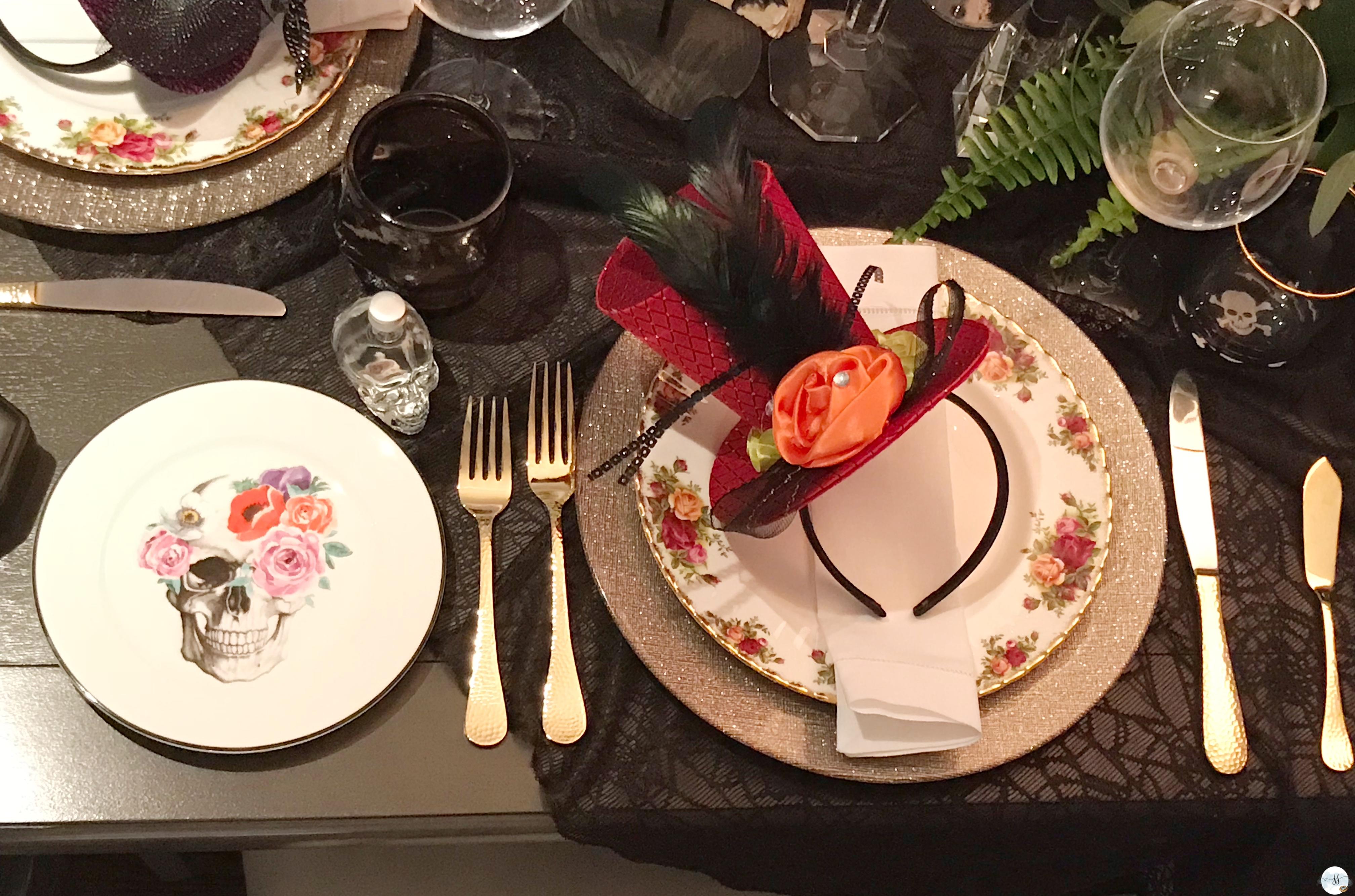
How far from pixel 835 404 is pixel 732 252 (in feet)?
0.37

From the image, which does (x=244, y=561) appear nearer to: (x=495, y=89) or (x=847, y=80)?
(x=495, y=89)

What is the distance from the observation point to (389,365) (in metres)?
0.66

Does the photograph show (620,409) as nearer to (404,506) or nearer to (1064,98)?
(404,506)

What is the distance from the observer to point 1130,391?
76 cm

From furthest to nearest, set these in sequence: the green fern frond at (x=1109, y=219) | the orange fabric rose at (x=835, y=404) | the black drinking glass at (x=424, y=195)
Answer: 1. the green fern frond at (x=1109, y=219)
2. the black drinking glass at (x=424, y=195)
3. the orange fabric rose at (x=835, y=404)

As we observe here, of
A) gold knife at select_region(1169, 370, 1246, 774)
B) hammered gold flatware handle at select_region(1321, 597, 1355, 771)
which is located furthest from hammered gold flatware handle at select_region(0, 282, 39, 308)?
hammered gold flatware handle at select_region(1321, 597, 1355, 771)

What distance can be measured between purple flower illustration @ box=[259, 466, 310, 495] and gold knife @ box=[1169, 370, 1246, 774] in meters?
0.61

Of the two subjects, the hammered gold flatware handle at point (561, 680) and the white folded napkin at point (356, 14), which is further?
the white folded napkin at point (356, 14)

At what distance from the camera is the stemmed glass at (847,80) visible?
82cm

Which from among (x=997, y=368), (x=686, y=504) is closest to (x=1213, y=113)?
(x=997, y=368)

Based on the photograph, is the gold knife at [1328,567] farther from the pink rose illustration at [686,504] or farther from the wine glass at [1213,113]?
the pink rose illustration at [686,504]

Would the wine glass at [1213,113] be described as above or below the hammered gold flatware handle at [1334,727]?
above


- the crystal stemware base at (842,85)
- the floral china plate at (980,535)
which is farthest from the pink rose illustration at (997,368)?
the crystal stemware base at (842,85)

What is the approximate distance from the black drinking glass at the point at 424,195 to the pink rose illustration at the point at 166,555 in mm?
218
